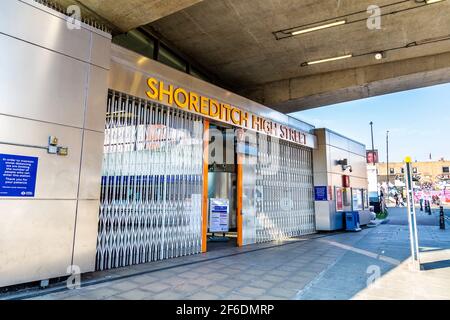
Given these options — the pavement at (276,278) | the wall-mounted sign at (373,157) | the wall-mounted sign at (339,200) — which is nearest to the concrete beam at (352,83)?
the wall-mounted sign at (339,200)

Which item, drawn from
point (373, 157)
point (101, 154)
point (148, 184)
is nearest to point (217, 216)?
point (148, 184)

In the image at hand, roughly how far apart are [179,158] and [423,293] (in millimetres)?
4892

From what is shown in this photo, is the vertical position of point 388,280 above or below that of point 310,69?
below

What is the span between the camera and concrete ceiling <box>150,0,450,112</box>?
7.02m

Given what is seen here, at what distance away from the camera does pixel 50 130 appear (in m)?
4.45

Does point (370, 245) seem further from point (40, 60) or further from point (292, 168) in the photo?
point (40, 60)

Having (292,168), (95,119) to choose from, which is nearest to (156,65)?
(95,119)

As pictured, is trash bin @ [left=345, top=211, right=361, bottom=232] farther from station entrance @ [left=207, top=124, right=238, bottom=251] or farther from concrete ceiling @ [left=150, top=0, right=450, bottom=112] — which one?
concrete ceiling @ [left=150, top=0, right=450, bottom=112]

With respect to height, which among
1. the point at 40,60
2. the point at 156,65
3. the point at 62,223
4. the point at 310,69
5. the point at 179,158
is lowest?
the point at 62,223

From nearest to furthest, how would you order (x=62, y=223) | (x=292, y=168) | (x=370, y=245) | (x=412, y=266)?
(x=62, y=223)
(x=412, y=266)
(x=370, y=245)
(x=292, y=168)

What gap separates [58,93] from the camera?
4555 millimetres

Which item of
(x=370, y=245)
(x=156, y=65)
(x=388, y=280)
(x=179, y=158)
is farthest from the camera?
(x=370, y=245)

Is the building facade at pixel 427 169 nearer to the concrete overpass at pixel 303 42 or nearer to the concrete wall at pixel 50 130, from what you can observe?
the concrete overpass at pixel 303 42

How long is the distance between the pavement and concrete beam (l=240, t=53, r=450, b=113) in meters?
5.30
